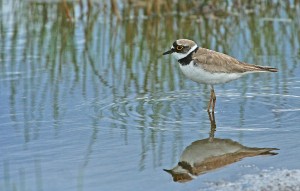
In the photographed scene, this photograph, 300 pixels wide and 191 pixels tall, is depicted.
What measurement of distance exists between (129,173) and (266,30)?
19.8ft

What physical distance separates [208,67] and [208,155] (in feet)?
5.64

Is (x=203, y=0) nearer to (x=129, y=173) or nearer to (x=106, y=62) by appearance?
(x=106, y=62)

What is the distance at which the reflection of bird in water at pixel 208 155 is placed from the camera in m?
5.36

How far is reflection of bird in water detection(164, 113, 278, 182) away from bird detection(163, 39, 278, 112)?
118 centimetres

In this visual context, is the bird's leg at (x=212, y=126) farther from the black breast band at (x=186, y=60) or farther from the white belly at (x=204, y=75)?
the black breast band at (x=186, y=60)

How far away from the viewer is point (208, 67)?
→ 733 centimetres

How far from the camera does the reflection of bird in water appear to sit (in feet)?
17.6

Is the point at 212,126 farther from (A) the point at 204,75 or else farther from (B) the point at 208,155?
(B) the point at 208,155

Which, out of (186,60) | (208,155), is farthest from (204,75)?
(208,155)

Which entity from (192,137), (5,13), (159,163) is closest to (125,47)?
(5,13)

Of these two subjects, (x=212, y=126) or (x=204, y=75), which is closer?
(x=212, y=126)

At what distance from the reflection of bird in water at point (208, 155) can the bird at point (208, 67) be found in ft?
3.87

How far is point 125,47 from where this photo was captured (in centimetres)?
1024

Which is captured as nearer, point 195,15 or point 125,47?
point 125,47
